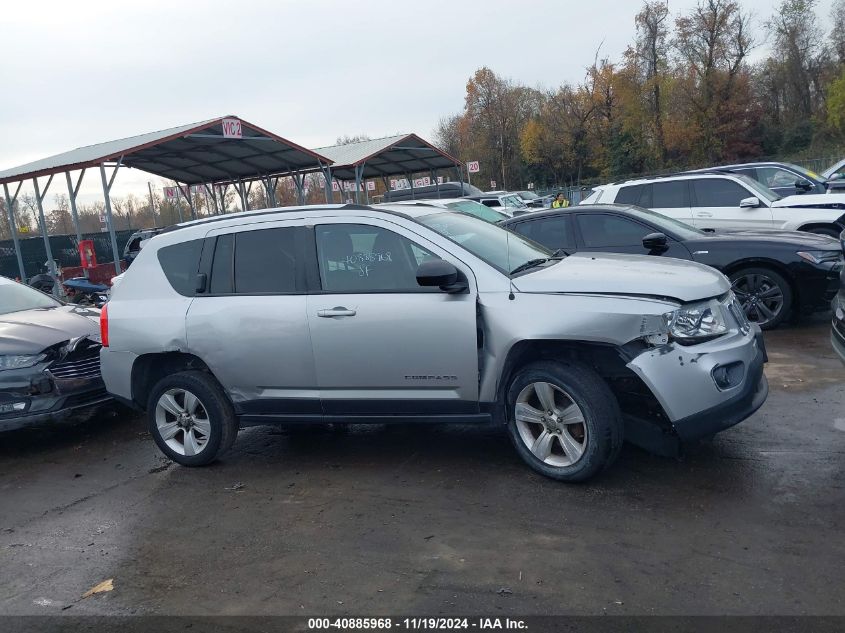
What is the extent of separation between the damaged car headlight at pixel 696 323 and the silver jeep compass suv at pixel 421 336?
0.01 m

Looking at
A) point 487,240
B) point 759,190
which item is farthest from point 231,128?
point 487,240

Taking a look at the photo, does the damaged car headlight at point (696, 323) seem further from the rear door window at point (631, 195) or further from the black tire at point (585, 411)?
the rear door window at point (631, 195)

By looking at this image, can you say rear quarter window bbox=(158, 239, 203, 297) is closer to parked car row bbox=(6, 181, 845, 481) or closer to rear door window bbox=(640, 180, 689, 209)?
parked car row bbox=(6, 181, 845, 481)

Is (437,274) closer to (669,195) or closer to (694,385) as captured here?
(694,385)

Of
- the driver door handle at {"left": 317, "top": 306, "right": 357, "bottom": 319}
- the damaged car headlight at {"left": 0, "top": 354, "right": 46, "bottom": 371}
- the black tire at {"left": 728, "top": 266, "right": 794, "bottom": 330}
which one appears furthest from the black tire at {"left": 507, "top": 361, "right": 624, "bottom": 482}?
the damaged car headlight at {"left": 0, "top": 354, "right": 46, "bottom": 371}

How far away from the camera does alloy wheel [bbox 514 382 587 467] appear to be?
4.43 m

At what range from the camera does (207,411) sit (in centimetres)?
541

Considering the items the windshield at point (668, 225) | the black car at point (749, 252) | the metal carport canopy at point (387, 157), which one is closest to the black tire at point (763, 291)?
the black car at point (749, 252)

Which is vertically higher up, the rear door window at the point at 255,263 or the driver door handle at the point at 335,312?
the rear door window at the point at 255,263

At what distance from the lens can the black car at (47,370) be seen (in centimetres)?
643

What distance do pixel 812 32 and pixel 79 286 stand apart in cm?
5432

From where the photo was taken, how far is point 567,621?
3145 mm

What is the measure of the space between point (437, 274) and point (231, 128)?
15.5m

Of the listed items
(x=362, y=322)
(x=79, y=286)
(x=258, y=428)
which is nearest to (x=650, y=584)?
(x=362, y=322)
